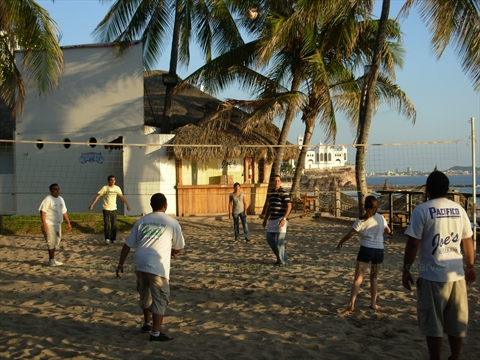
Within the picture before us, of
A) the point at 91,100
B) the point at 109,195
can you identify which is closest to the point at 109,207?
the point at 109,195

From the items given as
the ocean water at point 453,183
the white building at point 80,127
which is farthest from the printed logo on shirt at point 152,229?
the white building at point 80,127

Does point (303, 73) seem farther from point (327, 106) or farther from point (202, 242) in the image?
point (202, 242)

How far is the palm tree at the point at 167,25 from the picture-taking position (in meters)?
15.9

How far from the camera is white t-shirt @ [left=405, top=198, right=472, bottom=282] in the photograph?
377 cm

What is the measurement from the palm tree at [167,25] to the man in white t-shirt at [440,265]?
13.1m

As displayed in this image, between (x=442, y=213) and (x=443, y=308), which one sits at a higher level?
(x=442, y=213)

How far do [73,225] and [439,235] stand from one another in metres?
10.7

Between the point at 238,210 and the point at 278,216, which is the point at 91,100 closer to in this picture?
the point at 238,210

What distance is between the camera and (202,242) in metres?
10.9

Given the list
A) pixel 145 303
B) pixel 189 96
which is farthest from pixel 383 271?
pixel 189 96

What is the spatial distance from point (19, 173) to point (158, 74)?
9.33 metres

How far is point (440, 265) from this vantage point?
148 inches

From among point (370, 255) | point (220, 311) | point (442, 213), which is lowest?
point (220, 311)

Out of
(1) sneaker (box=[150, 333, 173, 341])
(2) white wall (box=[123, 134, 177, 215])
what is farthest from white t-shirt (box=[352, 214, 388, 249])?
(2) white wall (box=[123, 134, 177, 215])
